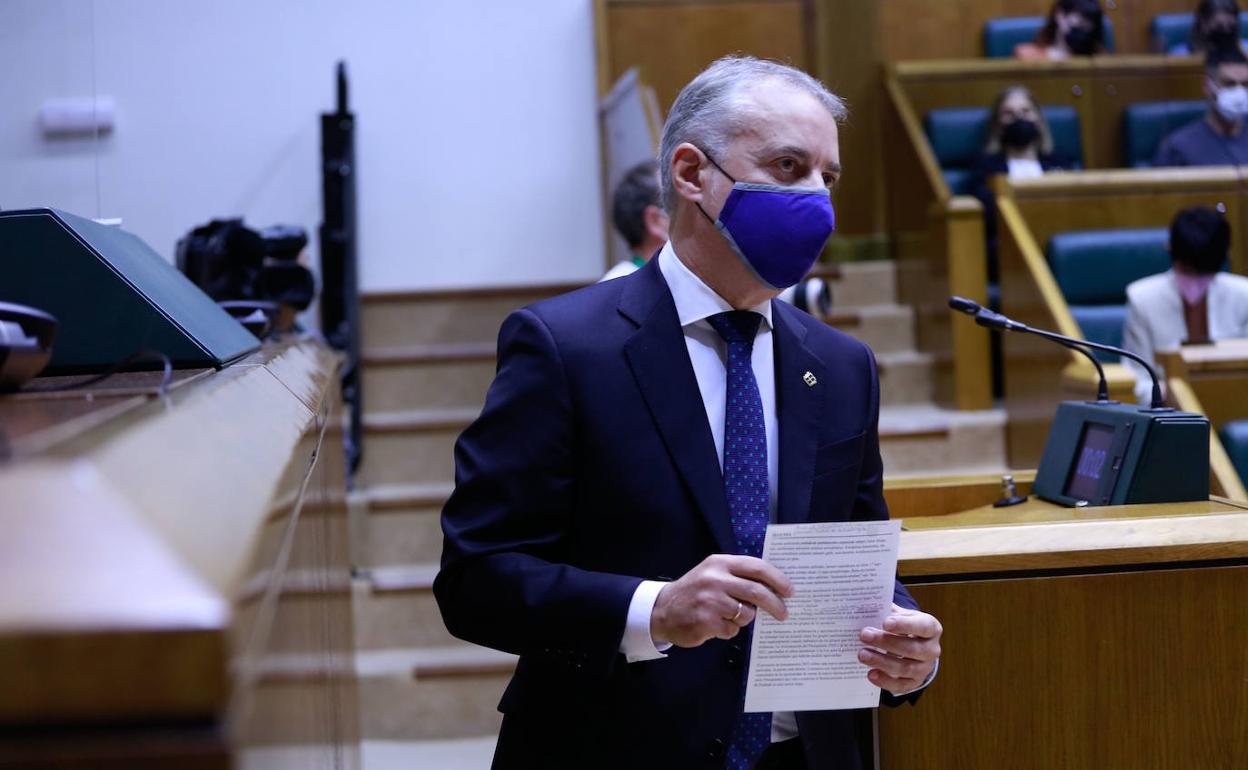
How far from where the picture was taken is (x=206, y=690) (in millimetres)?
421

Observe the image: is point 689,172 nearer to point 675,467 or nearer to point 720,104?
point 720,104

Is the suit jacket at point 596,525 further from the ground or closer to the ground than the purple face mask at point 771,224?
closer to the ground

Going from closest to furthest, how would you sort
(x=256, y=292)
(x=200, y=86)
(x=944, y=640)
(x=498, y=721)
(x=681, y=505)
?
(x=681, y=505) < (x=944, y=640) < (x=256, y=292) < (x=498, y=721) < (x=200, y=86)

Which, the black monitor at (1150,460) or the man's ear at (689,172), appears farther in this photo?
the black monitor at (1150,460)

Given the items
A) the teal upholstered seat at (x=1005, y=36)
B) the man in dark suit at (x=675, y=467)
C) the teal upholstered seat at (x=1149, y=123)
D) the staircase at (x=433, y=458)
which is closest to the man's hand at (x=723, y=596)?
the man in dark suit at (x=675, y=467)

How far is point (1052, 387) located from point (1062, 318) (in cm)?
22

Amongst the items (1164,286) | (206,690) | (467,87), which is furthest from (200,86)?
(206,690)

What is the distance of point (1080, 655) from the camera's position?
5.01 ft

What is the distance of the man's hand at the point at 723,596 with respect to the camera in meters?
1.14

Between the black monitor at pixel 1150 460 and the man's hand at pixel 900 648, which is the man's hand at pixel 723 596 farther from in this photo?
the black monitor at pixel 1150 460

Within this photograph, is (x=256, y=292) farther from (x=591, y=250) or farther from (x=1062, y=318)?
(x=591, y=250)

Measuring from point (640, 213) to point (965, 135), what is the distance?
2.85 metres

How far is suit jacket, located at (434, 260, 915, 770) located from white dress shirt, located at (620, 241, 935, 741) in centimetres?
3

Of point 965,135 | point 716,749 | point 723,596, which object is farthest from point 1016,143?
point 723,596
